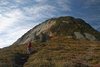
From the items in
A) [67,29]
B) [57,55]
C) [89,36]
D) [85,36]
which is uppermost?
[67,29]

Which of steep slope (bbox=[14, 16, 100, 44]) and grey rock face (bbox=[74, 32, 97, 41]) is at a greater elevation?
steep slope (bbox=[14, 16, 100, 44])

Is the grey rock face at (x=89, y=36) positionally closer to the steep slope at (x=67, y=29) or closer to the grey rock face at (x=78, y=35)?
the steep slope at (x=67, y=29)

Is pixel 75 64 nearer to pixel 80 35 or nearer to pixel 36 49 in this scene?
pixel 36 49

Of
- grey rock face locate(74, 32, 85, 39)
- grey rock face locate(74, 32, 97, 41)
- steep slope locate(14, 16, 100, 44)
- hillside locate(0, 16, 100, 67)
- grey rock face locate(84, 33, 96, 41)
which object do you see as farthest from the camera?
steep slope locate(14, 16, 100, 44)

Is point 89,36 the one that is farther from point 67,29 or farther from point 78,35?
point 67,29

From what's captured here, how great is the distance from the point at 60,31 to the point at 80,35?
1306 cm

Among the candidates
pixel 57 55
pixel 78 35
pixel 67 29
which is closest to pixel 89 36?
pixel 78 35

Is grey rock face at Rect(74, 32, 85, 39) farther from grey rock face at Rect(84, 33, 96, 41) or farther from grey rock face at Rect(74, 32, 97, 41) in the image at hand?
grey rock face at Rect(84, 33, 96, 41)

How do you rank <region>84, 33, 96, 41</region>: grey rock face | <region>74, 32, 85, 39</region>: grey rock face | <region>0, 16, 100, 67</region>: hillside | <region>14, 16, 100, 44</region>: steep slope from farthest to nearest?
<region>14, 16, 100, 44</region>: steep slope, <region>84, 33, 96, 41</region>: grey rock face, <region>74, 32, 85, 39</region>: grey rock face, <region>0, 16, 100, 67</region>: hillside

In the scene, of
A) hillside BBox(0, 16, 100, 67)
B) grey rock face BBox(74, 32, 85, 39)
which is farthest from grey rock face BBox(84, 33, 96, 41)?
grey rock face BBox(74, 32, 85, 39)

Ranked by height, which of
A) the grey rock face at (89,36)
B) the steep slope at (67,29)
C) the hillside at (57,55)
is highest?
the steep slope at (67,29)

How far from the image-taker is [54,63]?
6006 cm

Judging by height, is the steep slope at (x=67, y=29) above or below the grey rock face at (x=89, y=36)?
above

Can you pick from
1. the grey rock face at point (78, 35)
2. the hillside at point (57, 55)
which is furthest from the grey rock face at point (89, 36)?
the grey rock face at point (78, 35)
